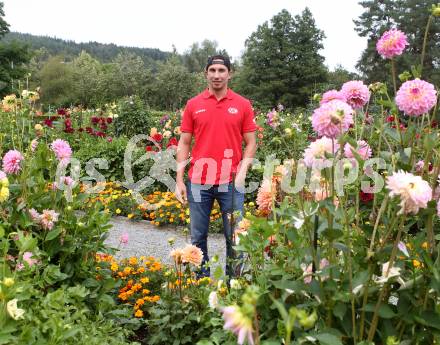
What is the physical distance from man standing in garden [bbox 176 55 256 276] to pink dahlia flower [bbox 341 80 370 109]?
4.63 ft

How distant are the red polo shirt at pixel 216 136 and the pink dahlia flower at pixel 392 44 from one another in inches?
58.4

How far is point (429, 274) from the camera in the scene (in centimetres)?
133

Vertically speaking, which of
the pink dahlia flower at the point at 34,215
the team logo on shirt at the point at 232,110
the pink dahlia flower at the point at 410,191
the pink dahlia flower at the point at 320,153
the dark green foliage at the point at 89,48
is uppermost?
the dark green foliage at the point at 89,48

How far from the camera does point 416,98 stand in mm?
1261

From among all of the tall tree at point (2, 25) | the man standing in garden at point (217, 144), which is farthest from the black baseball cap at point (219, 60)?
the tall tree at point (2, 25)

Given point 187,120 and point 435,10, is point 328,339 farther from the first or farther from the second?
point 187,120

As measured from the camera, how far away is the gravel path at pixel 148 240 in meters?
4.33

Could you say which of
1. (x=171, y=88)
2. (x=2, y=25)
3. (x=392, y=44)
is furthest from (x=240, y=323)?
(x=2, y=25)

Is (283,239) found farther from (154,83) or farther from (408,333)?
(154,83)

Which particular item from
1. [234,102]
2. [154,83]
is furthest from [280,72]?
[234,102]

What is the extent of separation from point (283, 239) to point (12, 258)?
1172mm

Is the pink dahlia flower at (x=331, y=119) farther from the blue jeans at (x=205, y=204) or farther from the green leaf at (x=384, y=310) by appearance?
the blue jeans at (x=205, y=204)

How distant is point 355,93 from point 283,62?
30964 millimetres

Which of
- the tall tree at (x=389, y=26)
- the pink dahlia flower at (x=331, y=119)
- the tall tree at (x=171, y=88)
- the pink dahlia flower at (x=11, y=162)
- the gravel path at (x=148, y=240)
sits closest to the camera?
A: the pink dahlia flower at (x=331, y=119)
